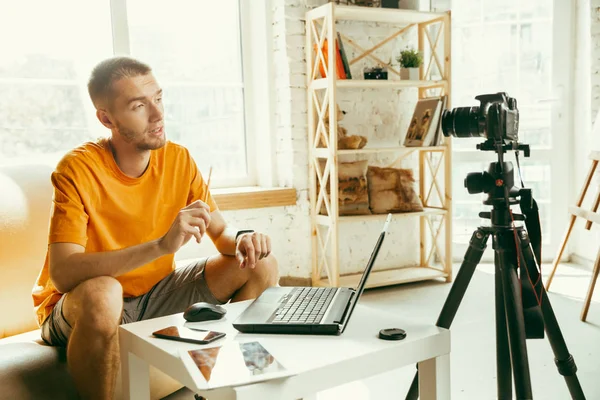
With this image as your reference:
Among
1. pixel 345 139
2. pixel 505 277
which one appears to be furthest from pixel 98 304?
pixel 345 139

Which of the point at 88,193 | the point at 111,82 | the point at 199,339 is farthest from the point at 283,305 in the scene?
the point at 111,82

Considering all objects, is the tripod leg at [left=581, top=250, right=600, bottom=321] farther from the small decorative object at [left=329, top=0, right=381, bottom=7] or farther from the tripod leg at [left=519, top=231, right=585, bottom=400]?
the small decorative object at [left=329, top=0, right=381, bottom=7]

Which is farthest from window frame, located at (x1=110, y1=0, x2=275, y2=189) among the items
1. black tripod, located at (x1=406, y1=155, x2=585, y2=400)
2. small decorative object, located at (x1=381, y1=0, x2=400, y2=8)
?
black tripod, located at (x1=406, y1=155, x2=585, y2=400)

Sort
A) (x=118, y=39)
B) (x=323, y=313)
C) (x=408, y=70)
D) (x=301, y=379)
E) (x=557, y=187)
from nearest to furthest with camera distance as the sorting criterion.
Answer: (x=301, y=379) → (x=323, y=313) → (x=118, y=39) → (x=408, y=70) → (x=557, y=187)

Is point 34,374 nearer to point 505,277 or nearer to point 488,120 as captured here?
point 505,277

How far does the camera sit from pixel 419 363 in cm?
140

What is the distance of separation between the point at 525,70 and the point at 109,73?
314 centimetres

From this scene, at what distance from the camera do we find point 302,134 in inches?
148

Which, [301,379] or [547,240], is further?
[547,240]

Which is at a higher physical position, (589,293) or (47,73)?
(47,73)

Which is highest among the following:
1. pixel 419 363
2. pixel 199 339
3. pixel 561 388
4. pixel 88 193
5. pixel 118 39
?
pixel 118 39

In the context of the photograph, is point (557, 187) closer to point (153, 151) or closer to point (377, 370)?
point (153, 151)

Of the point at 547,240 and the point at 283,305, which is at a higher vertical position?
the point at 283,305

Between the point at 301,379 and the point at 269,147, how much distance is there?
9.12ft
